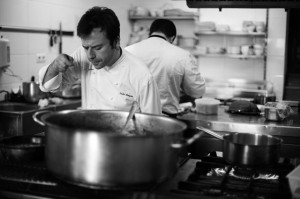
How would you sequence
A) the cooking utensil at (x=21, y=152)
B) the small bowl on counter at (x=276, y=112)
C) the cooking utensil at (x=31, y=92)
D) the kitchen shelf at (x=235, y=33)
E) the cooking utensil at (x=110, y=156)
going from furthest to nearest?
the kitchen shelf at (x=235, y=33)
the cooking utensil at (x=31, y=92)
the small bowl on counter at (x=276, y=112)
the cooking utensil at (x=21, y=152)
the cooking utensil at (x=110, y=156)

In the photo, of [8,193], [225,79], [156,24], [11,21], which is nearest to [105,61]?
[8,193]

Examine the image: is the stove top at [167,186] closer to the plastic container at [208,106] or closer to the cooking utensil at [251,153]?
the cooking utensil at [251,153]

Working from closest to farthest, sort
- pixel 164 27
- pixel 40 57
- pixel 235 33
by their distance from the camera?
pixel 164 27 < pixel 40 57 < pixel 235 33

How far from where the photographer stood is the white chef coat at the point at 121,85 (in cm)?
253

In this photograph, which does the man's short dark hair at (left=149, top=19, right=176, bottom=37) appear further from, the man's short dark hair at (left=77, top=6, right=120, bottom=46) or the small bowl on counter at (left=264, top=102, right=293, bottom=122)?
the man's short dark hair at (left=77, top=6, right=120, bottom=46)

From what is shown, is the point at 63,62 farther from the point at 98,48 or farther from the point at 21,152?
the point at 21,152

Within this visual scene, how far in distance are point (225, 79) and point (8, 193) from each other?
5.17 metres

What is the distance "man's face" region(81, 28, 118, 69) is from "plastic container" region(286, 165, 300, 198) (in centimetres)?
119

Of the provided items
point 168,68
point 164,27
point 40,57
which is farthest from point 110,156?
point 40,57

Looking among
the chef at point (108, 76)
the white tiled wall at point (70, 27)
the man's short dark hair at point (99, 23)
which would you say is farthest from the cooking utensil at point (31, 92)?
the man's short dark hair at point (99, 23)

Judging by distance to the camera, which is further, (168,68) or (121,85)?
(168,68)

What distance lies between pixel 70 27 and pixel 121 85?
297 centimetres

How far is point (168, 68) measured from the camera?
12.5 ft

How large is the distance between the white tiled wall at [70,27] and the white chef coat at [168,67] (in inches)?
50.6
